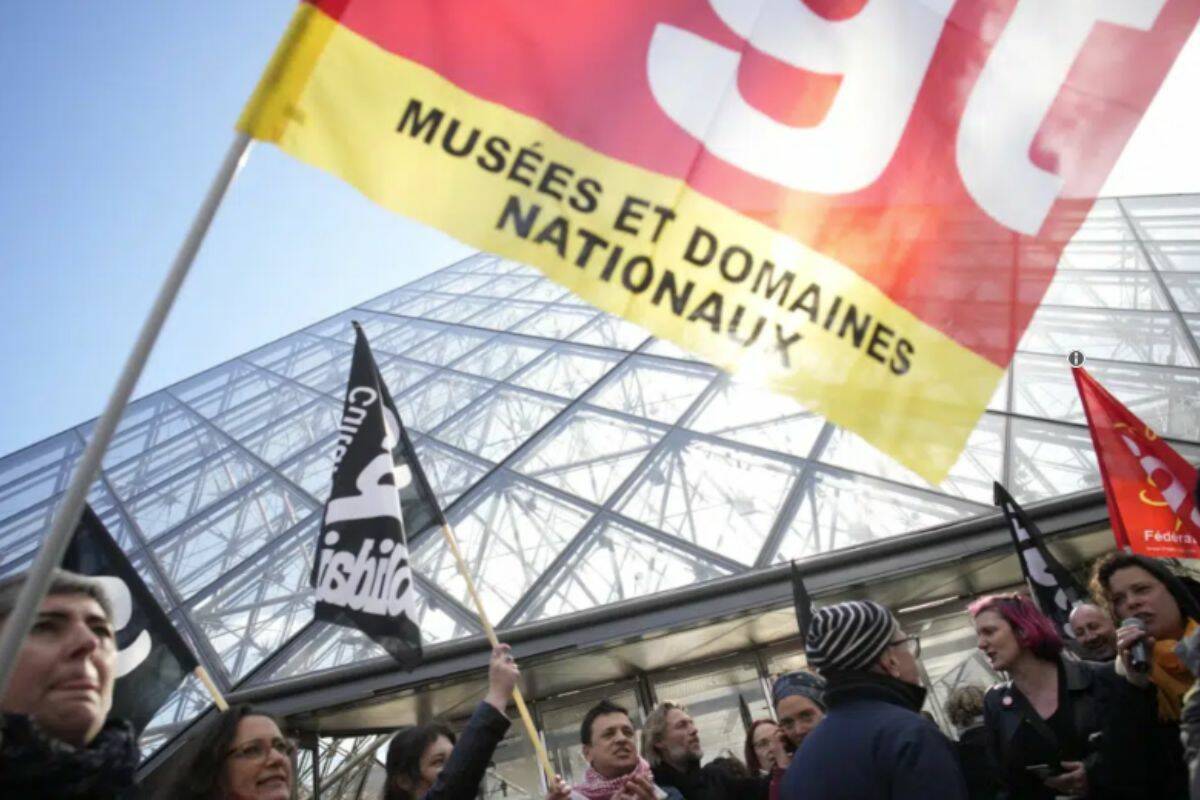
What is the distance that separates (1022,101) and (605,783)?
2.67 metres

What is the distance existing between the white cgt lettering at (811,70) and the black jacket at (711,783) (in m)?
2.58

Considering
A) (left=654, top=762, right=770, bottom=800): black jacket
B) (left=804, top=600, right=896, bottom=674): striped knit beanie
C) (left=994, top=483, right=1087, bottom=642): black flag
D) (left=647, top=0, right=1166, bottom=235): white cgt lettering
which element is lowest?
(left=654, top=762, right=770, bottom=800): black jacket

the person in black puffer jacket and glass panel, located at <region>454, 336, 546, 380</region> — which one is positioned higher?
glass panel, located at <region>454, 336, 546, 380</region>

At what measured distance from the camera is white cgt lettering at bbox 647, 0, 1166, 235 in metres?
2.24

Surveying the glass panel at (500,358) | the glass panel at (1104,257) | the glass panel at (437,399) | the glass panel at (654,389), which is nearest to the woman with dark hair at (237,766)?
the glass panel at (654,389)

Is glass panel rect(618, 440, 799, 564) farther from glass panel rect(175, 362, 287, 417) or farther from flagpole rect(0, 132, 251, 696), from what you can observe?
glass panel rect(175, 362, 287, 417)

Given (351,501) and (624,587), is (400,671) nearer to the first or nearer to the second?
(624,587)

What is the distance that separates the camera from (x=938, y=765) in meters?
1.94

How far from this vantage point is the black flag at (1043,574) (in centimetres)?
461

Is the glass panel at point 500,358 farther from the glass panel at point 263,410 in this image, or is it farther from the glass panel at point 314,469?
the glass panel at point 263,410

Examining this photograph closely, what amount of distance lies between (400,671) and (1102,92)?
582cm

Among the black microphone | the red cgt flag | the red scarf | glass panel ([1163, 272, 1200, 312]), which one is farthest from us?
glass panel ([1163, 272, 1200, 312])

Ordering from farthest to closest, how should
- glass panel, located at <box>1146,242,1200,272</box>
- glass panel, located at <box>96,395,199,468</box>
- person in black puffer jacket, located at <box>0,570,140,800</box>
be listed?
1. glass panel, located at <box>96,395,199,468</box>
2. glass panel, located at <box>1146,242,1200,272</box>
3. person in black puffer jacket, located at <box>0,570,140,800</box>

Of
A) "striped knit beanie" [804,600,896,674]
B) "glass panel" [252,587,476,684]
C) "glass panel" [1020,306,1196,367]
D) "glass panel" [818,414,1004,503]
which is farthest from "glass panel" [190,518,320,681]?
"glass panel" [1020,306,1196,367]
